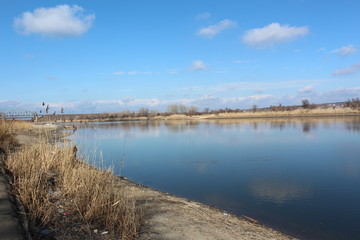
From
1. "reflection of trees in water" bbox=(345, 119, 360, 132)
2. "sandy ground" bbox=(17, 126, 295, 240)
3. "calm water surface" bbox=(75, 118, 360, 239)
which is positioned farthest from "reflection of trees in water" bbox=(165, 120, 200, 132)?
"sandy ground" bbox=(17, 126, 295, 240)

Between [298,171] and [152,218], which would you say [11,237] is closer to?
[152,218]

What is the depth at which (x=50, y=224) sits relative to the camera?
13.2 feet

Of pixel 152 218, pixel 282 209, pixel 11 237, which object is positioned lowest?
pixel 282 209

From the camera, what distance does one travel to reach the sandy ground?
458 centimetres

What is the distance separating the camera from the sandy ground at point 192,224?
4.58 metres

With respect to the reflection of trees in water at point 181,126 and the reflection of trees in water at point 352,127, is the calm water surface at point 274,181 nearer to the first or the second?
the reflection of trees in water at point 352,127

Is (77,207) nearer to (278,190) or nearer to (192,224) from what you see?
(192,224)

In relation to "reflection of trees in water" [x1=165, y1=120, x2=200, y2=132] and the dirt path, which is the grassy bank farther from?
"reflection of trees in water" [x1=165, y1=120, x2=200, y2=132]

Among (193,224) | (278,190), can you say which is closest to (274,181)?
(278,190)

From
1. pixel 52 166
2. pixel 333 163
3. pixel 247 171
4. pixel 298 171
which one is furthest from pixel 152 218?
pixel 333 163

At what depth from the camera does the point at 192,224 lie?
5180 mm

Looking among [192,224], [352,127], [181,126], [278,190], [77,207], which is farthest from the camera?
[181,126]

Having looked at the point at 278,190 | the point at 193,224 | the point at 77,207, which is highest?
the point at 77,207

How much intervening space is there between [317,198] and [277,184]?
1381 mm
